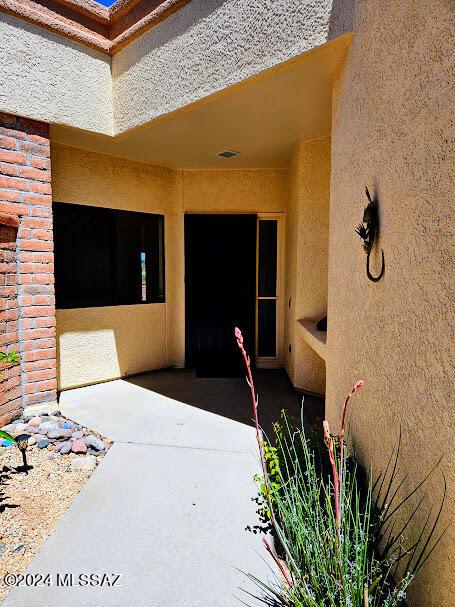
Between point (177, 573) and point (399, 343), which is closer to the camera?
point (399, 343)

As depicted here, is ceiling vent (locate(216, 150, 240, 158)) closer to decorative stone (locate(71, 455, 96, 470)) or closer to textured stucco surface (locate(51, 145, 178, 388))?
textured stucco surface (locate(51, 145, 178, 388))

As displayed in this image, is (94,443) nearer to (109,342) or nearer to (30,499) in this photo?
(30,499)

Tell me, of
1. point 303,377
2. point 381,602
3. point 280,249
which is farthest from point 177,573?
point 280,249

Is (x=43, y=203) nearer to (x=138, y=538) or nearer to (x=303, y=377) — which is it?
(x=138, y=538)

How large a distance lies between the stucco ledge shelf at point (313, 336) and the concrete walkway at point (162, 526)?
1383 millimetres

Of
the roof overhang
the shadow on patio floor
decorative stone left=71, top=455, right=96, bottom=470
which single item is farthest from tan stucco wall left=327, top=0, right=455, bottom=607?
the roof overhang

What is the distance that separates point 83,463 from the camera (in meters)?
3.86

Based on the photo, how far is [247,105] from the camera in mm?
4484

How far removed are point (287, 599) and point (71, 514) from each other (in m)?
2.05

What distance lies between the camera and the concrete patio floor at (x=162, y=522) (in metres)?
2.38

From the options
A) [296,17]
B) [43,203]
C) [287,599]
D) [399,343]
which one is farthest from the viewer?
[43,203]

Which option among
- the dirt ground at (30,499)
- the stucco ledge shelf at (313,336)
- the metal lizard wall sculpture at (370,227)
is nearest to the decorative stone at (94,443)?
the dirt ground at (30,499)

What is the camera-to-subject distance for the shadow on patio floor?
5.33m

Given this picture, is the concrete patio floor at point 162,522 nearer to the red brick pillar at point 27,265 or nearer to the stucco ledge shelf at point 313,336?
the red brick pillar at point 27,265
